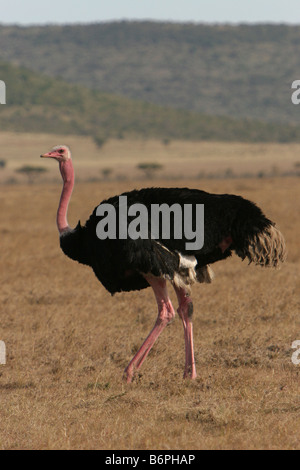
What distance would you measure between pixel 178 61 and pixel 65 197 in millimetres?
128178

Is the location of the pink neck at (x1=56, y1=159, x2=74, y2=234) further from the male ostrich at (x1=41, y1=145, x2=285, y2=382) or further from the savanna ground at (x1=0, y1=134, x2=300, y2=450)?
the savanna ground at (x1=0, y1=134, x2=300, y2=450)

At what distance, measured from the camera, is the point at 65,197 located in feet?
24.5

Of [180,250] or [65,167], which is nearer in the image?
[180,250]

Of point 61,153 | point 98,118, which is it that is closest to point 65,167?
point 61,153

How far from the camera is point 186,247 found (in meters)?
6.70

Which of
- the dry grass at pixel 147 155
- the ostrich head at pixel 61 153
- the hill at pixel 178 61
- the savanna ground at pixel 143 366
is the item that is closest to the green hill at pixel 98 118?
the dry grass at pixel 147 155

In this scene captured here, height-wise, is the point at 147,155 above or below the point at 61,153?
above

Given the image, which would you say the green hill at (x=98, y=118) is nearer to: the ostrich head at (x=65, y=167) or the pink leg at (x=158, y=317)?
the ostrich head at (x=65, y=167)

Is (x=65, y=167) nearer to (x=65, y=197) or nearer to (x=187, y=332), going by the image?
(x=65, y=197)

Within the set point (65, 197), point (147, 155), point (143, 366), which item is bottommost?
point (143, 366)

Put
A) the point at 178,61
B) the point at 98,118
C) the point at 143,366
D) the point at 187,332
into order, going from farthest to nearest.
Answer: the point at 178,61 → the point at 98,118 → the point at 143,366 → the point at 187,332

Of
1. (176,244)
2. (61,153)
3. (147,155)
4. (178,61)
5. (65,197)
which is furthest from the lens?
(178,61)
